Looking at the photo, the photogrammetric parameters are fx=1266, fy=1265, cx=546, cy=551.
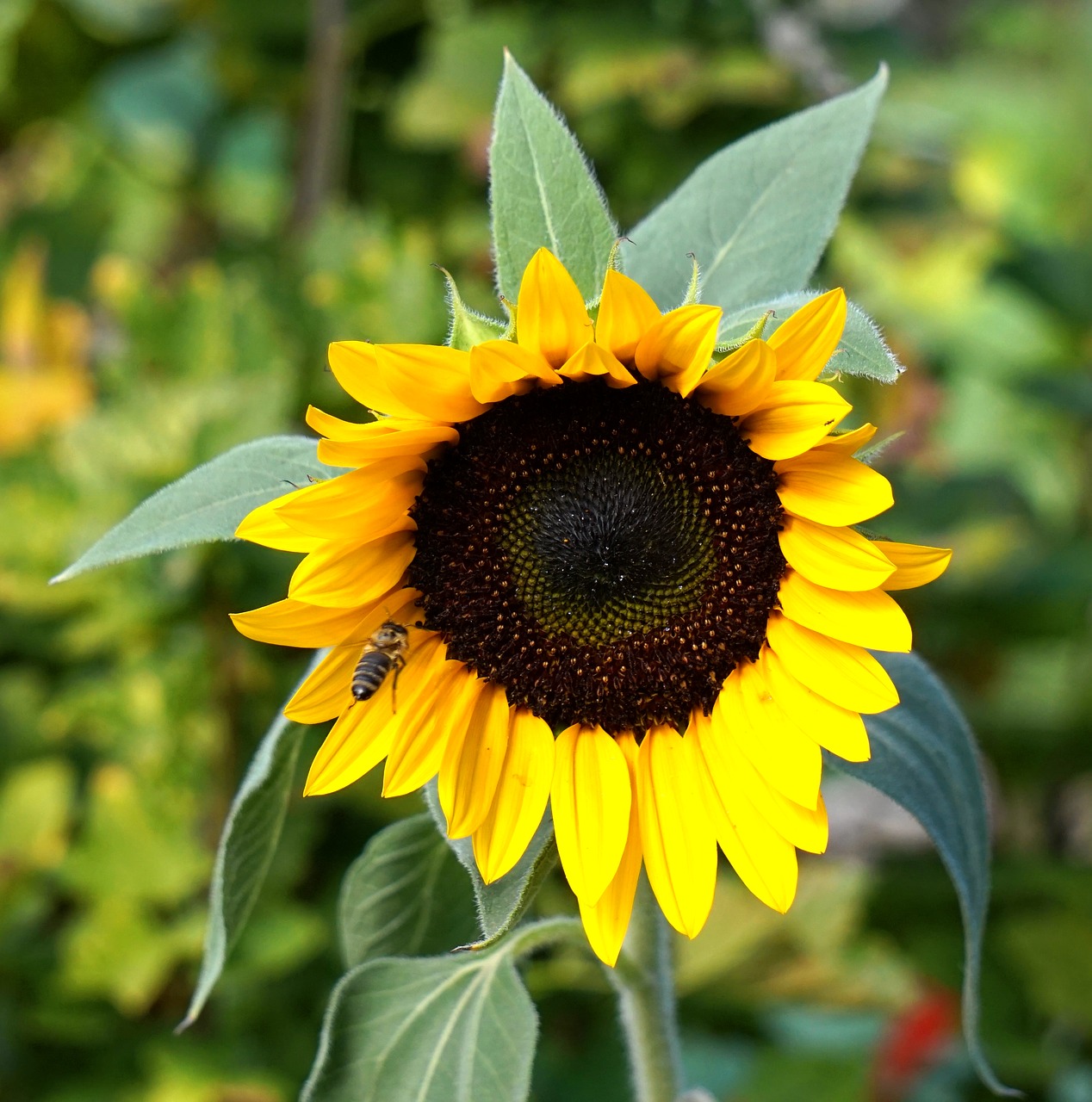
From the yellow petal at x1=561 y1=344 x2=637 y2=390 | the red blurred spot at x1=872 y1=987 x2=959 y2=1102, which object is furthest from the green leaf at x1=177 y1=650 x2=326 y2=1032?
the red blurred spot at x1=872 y1=987 x2=959 y2=1102

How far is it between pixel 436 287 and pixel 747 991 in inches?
38.7

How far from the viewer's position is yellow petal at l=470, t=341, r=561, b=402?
61cm

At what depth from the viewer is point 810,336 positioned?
23.5 inches

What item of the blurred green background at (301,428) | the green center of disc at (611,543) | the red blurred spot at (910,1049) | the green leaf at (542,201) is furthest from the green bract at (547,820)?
the red blurred spot at (910,1049)

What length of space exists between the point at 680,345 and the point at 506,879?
0.29 m

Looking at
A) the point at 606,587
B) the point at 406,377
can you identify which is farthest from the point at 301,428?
the point at 406,377

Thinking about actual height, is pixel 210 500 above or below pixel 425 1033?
above

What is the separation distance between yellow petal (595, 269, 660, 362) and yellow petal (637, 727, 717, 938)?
23 centimetres

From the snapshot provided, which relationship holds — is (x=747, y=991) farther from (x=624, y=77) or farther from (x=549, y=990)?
(x=624, y=77)

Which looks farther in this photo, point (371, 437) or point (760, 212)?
point (760, 212)

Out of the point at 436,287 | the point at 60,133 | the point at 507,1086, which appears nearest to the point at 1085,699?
the point at 436,287

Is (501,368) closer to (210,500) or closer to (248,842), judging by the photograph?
(210,500)

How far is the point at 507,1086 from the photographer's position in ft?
2.31

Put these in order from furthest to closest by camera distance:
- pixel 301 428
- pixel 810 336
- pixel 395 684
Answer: pixel 301 428 → pixel 395 684 → pixel 810 336
